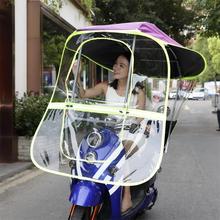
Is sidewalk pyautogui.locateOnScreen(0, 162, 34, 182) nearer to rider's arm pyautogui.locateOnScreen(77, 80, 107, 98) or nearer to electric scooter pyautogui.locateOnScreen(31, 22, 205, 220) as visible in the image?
rider's arm pyautogui.locateOnScreen(77, 80, 107, 98)

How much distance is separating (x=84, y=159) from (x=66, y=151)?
0.29m

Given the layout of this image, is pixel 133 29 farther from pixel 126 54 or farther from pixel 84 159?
pixel 84 159

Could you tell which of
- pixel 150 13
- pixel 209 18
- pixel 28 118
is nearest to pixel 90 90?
pixel 28 118

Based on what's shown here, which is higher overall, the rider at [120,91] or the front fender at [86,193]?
the rider at [120,91]

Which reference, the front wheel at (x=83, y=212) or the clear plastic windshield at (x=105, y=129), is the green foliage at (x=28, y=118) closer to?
the clear plastic windshield at (x=105, y=129)

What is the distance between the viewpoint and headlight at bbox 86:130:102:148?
544 centimetres

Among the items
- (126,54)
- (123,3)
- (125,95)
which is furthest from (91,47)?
(123,3)

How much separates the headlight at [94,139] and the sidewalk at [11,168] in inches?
156

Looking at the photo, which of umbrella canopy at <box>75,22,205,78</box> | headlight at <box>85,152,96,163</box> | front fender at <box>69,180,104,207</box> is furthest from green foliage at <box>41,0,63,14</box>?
front fender at <box>69,180,104,207</box>

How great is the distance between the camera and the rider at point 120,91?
5.76 metres

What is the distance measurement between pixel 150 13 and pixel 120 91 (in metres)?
17.2

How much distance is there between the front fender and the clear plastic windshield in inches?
3.2

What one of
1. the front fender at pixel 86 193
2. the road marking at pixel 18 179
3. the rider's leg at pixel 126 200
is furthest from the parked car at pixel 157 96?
the road marking at pixel 18 179

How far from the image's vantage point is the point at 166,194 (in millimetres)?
8156
